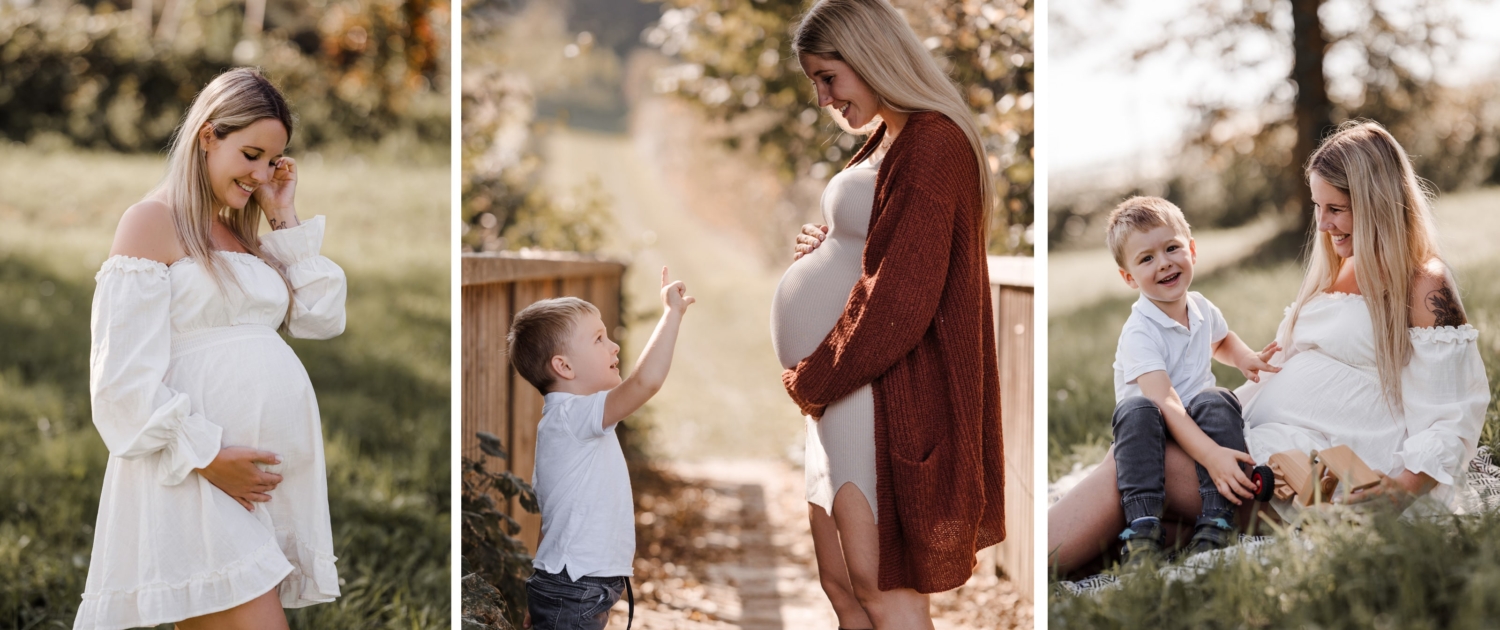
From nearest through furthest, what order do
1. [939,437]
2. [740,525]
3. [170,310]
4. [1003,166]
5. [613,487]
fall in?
1. [170,310]
2. [939,437]
3. [613,487]
4. [1003,166]
5. [740,525]

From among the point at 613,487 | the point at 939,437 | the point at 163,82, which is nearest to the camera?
the point at 939,437

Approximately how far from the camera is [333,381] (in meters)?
6.37

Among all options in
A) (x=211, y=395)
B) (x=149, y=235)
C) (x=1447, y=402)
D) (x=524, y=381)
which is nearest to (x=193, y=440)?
(x=211, y=395)

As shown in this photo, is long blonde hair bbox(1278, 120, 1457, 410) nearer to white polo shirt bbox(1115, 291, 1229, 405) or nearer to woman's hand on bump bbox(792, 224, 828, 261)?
white polo shirt bbox(1115, 291, 1229, 405)

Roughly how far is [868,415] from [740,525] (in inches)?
119

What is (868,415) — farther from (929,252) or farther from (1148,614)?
(1148,614)

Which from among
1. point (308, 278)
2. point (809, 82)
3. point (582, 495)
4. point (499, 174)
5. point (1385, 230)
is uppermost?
point (809, 82)

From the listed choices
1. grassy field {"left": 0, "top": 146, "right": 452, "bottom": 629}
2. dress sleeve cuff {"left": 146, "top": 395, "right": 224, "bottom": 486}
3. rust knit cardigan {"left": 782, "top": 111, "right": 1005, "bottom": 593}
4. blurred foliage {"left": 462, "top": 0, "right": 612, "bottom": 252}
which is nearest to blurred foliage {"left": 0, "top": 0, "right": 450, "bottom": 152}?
grassy field {"left": 0, "top": 146, "right": 452, "bottom": 629}

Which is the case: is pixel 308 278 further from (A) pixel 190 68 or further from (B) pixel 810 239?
(A) pixel 190 68

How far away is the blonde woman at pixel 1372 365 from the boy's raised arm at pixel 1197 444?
7 cm

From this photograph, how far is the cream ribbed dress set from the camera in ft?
7.93

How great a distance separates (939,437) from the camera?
2391mm

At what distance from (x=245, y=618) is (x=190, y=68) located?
9007 millimetres

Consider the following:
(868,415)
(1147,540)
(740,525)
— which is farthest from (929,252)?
(740,525)
